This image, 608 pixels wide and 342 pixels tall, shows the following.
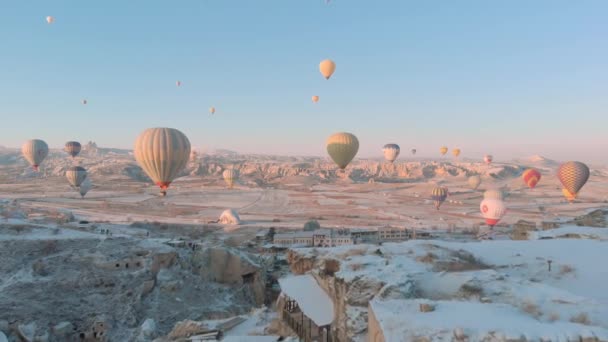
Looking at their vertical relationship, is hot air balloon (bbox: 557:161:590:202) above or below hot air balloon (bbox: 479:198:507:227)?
above

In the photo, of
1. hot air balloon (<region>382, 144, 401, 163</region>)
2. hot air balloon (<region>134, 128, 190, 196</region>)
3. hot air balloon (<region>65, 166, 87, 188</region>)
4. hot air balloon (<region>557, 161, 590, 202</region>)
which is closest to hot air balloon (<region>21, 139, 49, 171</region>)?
hot air balloon (<region>65, 166, 87, 188</region>)

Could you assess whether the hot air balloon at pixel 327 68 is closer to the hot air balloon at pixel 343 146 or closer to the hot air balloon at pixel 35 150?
the hot air balloon at pixel 343 146

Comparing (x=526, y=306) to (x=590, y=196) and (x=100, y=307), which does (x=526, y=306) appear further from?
(x=590, y=196)

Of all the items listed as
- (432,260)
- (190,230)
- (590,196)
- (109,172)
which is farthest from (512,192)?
(109,172)

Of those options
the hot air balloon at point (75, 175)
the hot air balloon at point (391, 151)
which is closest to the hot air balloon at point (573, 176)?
the hot air balloon at point (391, 151)

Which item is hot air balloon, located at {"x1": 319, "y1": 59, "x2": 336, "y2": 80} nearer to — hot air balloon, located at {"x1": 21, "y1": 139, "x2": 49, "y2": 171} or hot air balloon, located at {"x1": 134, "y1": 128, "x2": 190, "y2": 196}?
hot air balloon, located at {"x1": 134, "y1": 128, "x2": 190, "y2": 196}
